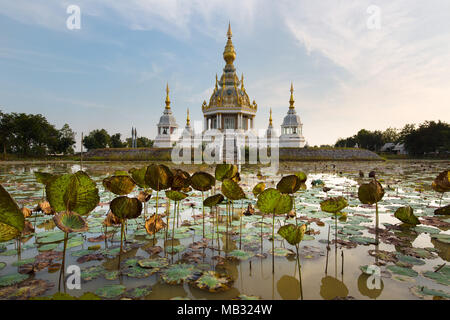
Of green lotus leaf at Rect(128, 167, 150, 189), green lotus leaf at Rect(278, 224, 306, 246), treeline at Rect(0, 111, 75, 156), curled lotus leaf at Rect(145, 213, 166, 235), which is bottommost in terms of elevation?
curled lotus leaf at Rect(145, 213, 166, 235)

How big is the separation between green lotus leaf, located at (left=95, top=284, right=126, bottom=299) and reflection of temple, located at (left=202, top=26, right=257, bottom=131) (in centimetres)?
3736

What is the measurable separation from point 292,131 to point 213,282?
139ft

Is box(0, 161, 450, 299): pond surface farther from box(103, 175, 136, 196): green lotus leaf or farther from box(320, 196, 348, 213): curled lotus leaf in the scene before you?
box(103, 175, 136, 196): green lotus leaf

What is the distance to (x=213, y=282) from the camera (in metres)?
1.69

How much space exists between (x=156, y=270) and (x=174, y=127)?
4538 cm

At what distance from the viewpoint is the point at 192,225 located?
3330 millimetres

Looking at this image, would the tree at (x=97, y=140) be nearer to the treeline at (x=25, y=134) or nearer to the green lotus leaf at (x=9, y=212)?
the treeline at (x=25, y=134)

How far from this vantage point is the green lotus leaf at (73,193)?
5.08ft

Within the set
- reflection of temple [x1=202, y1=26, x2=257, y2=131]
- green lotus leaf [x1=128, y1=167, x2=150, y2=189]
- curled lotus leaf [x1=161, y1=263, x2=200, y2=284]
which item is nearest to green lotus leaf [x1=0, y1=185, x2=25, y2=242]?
curled lotus leaf [x1=161, y1=263, x2=200, y2=284]

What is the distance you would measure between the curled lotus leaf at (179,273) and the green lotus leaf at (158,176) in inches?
30.7

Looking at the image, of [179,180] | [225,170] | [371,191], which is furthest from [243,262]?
[371,191]

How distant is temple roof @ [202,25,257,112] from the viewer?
126 ft

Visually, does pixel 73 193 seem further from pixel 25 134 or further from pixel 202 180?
pixel 25 134

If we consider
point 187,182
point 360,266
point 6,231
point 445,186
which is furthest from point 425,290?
point 6,231
